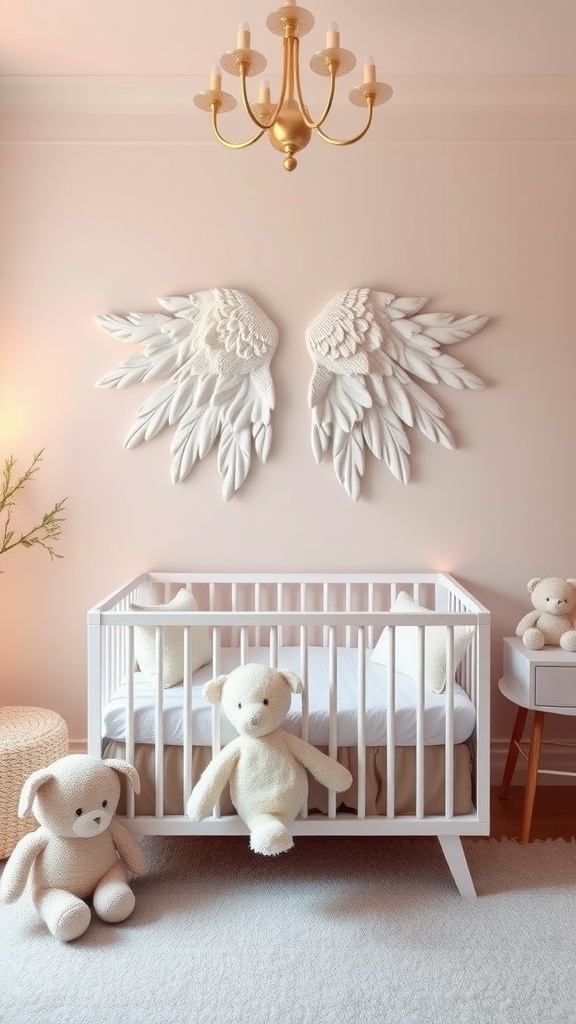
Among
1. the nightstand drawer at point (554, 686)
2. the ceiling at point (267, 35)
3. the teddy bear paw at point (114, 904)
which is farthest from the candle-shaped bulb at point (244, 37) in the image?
the teddy bear paw at point (114, 904)

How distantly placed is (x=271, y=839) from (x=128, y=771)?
40 cm

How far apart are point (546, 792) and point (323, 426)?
1.49 meters

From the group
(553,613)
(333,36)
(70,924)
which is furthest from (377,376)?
(70,924)

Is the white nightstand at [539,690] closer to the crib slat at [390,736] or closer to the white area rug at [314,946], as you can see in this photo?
the white area rug at [314,946]

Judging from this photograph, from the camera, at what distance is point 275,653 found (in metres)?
2.04

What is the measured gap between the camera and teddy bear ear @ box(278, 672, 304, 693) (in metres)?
1.97

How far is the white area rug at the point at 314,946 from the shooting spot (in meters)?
1.55

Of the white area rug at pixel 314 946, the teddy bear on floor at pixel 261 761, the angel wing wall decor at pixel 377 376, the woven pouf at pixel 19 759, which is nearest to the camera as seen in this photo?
the white area rug at pixel 314 946

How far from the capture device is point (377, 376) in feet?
9.05

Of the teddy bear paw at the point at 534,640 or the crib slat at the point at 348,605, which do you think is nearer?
the teddy bear paw at the point at 534,640

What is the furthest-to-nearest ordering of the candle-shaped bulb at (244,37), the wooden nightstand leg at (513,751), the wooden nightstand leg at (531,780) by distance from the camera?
the wooden nightstand leg at (513,751) < the wooden nightstand leg at (531,780) < the candle-shaped bulb at (244,37)

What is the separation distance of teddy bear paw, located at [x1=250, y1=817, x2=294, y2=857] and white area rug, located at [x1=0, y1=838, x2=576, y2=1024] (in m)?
0.19

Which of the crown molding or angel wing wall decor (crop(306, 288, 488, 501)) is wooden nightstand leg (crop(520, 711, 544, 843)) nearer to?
angel wing wall decor (crop(306, 288, 488, 501))

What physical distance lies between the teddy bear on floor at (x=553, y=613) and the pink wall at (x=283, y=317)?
293 mm
